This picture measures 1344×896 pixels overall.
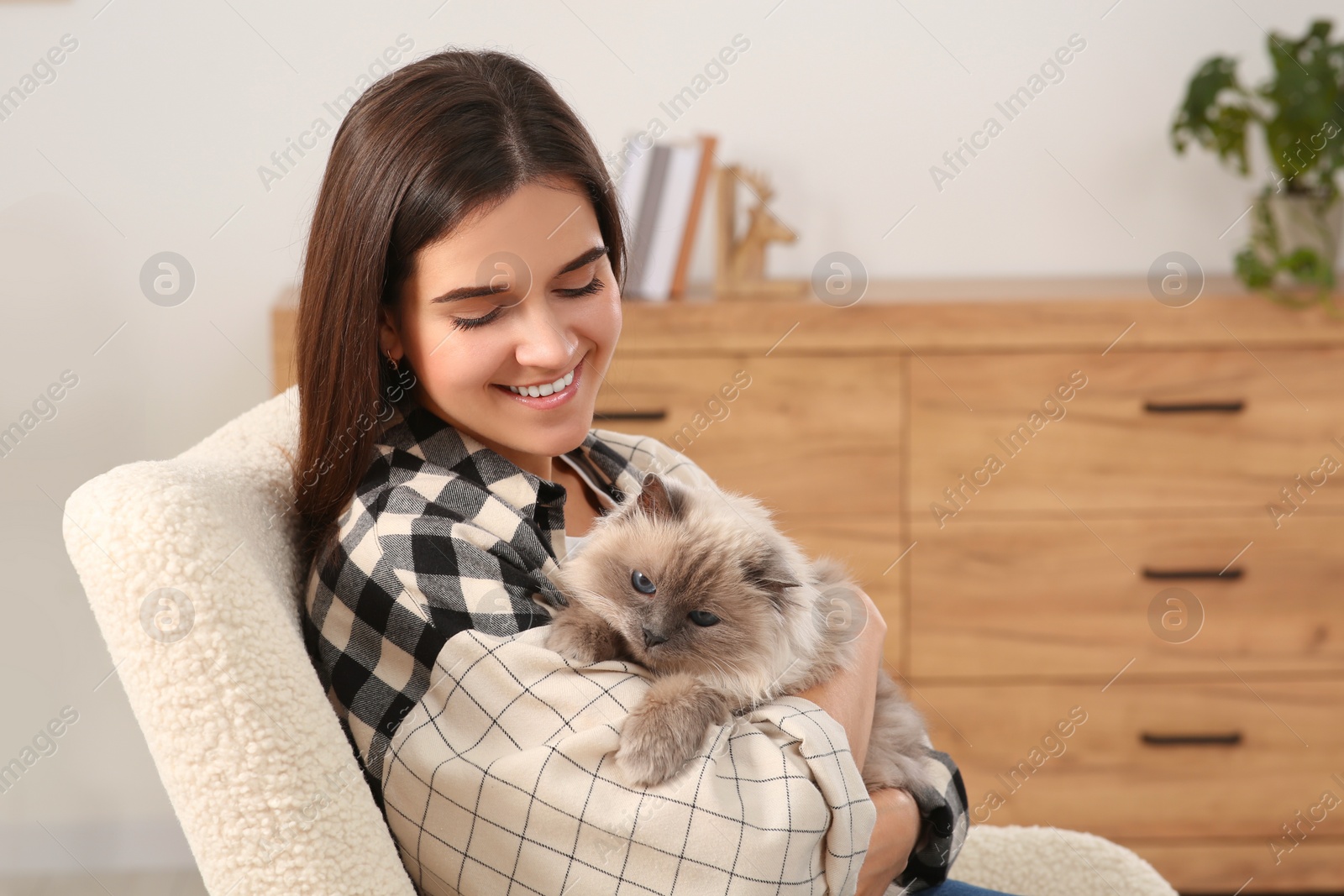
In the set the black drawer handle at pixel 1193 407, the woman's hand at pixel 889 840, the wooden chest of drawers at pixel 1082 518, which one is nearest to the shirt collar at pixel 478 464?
the woman's hand at pixel 889 840

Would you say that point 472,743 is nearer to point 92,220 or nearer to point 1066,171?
point 92,220

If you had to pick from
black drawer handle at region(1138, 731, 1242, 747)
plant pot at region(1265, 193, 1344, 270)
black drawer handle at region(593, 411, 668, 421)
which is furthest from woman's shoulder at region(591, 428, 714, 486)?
plant pot at region(1265, 193, 1344, 270)

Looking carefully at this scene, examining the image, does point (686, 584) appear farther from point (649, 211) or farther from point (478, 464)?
point (649, 211)

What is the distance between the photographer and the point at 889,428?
2666 millimetres

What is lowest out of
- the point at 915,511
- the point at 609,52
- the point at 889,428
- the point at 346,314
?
the point at 915,511

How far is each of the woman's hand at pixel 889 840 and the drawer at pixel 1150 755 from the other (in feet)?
4.82

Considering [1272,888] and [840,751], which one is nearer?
[840,751]

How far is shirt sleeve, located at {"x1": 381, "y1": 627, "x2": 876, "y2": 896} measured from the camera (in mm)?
987

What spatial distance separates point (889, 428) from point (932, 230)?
2.37 ft

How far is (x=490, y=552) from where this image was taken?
114 cm

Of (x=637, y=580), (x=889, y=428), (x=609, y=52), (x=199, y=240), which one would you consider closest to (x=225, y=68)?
(x=199, y=240)

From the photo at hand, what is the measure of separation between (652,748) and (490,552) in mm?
279

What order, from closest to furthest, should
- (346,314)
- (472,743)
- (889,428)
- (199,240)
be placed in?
(472,743) < (346,314) < (889,428) < (199,240)

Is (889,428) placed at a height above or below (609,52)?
below
